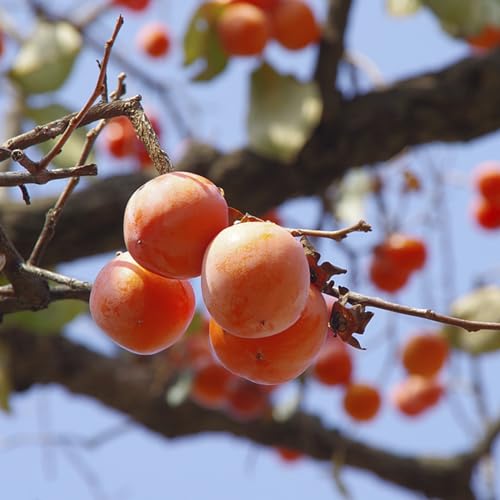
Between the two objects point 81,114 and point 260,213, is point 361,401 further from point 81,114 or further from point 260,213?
point 81,114

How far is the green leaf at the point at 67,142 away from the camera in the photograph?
133 centimetres

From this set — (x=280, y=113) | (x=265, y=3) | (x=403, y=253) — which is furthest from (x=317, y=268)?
(x=403, y=253)

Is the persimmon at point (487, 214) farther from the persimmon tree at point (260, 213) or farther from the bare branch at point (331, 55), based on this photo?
the bare branch at point (331, 55)

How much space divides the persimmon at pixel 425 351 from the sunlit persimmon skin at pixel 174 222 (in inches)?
54.3

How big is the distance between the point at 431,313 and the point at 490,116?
1229mm

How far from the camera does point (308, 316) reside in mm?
530

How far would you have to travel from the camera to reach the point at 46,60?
1.55m

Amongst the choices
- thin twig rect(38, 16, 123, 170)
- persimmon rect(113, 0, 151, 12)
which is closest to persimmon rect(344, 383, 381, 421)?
persimmon rect(113, 0, 151, 12)

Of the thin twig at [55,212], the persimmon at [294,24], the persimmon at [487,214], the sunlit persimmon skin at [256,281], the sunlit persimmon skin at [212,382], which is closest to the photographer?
the sunlit persimmon skin at [256,281]

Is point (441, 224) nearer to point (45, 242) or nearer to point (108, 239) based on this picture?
point (108, 239)

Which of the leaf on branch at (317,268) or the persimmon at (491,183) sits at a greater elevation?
the leaf on branch at (317,268)

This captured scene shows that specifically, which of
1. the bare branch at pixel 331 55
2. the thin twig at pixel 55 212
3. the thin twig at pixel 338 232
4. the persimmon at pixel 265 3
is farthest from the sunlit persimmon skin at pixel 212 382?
the thin twig at pixel 338 232

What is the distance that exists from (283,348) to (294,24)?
3.80 feet

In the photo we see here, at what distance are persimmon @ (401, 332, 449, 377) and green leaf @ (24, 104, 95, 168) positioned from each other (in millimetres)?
847
